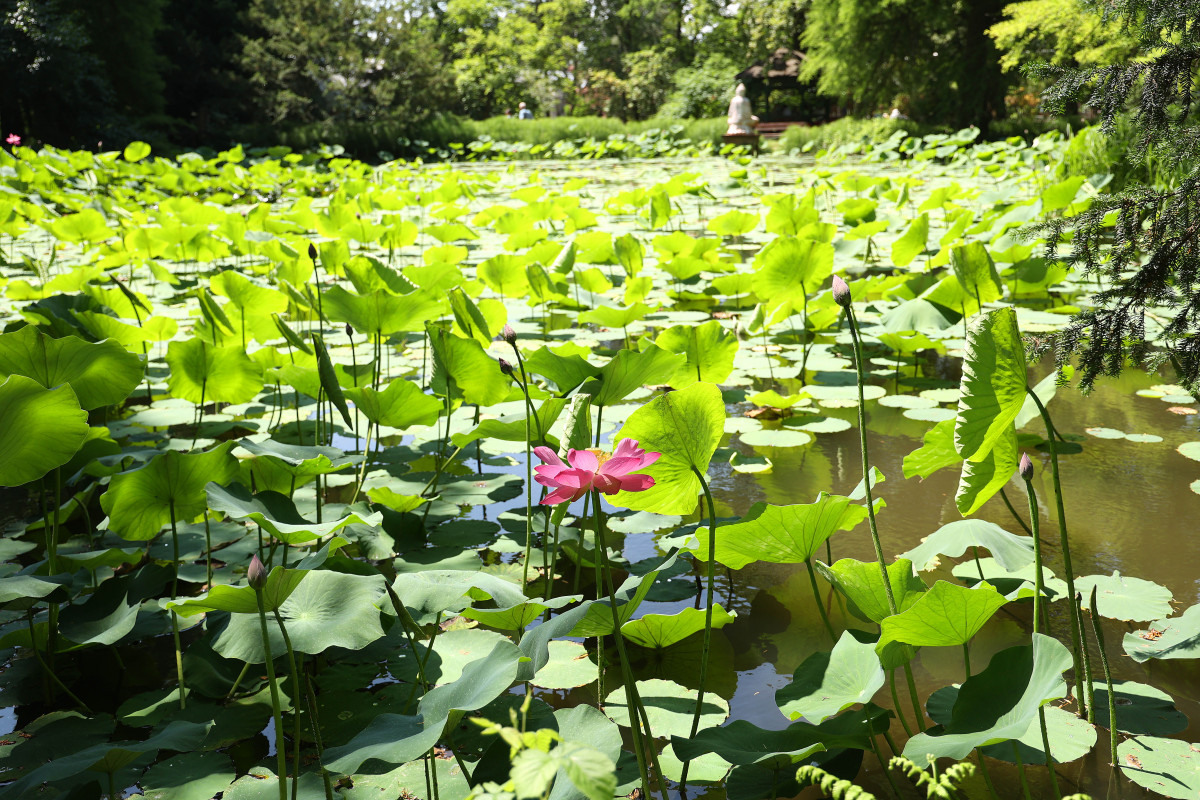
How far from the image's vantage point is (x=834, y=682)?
2.83ft

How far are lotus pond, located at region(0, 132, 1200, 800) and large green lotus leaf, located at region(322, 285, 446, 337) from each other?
1cm

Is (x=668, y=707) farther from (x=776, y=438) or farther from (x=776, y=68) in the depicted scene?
(x=776, y=68)

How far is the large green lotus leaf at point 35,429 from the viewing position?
88 centimetres

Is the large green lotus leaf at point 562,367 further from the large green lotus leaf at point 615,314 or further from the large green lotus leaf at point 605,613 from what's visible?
the large green lotus leaf at point 615,314

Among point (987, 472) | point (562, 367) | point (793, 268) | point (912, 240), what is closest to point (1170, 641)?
point (987, 472)

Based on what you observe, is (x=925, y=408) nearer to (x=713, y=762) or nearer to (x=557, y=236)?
(x=713, y=762)

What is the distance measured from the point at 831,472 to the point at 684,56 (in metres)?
Answer: 24.5

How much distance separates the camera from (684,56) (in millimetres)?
24188

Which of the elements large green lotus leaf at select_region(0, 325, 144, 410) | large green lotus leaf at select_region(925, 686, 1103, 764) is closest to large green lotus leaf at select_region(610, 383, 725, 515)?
large green lotus leaf at select_region(925, 686, 1103, 764)

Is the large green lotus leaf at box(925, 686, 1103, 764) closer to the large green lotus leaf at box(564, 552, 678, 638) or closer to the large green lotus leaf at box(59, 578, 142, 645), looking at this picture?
the large green lotus leaf at box(564, 552, 678, 638)

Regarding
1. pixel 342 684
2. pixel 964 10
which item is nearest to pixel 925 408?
pixel 342 684

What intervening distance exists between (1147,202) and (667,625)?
102cm

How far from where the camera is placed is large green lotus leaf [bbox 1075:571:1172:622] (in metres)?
1.10

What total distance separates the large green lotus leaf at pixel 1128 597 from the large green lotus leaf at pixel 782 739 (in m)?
0.43
